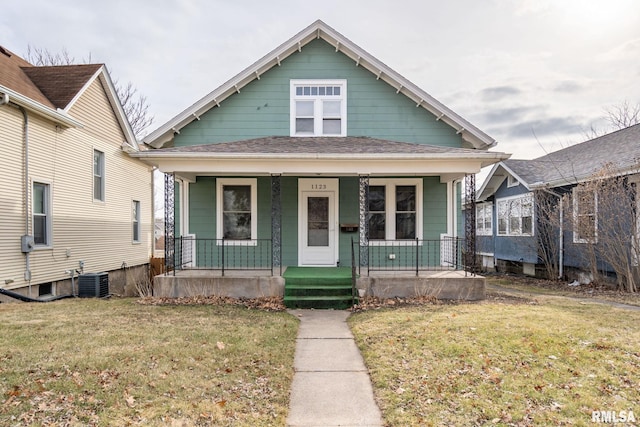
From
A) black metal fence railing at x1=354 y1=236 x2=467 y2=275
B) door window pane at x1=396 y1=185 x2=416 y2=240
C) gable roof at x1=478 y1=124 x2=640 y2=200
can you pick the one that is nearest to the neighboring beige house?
black metal fence railing at x1=354 y1=236 x2=467 y2=275

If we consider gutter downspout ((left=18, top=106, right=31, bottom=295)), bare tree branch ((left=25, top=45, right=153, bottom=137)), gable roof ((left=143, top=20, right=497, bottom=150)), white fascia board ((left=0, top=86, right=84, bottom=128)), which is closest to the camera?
white fascia board ((left=0, top=86, right=84, bottom=128))

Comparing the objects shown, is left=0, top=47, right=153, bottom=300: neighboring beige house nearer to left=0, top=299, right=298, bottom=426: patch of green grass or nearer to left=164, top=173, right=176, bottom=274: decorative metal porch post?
left=164, top=173, right=176, bottom=274: decorative metal porch post

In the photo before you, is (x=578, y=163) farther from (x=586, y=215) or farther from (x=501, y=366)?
(x=501, y=366)

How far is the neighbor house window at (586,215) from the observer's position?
1109cm

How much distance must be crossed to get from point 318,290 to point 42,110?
7.99 meters

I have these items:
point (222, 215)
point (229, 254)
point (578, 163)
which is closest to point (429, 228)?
point (229, 254)

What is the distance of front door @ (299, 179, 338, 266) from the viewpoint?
10641 mm

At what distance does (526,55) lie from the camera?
14453 millimetres

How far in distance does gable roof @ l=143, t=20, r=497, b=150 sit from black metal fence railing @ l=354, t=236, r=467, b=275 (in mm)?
3011

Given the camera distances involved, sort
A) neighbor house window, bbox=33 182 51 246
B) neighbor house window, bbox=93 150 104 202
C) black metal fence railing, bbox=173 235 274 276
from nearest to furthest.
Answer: neighbor house window, bbox=33 182 51 246 < black metal fence railing, bbox=173 235 274 276 < neighbor house window, bbox=93 150 104 202

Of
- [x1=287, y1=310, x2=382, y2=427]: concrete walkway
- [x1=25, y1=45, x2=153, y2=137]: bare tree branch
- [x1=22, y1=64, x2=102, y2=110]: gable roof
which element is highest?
[x1=25, y1=45, x2=153, y2=137]: bare tree branch

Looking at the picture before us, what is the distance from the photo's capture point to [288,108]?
10.9m

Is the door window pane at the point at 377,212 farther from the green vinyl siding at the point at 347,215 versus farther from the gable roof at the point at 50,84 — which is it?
the gable roof at the point at 50,84

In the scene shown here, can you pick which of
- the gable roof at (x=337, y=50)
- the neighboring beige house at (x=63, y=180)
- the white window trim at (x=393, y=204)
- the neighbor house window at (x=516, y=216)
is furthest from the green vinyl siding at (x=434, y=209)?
the neighboring beige house at (x=63, y=180)
